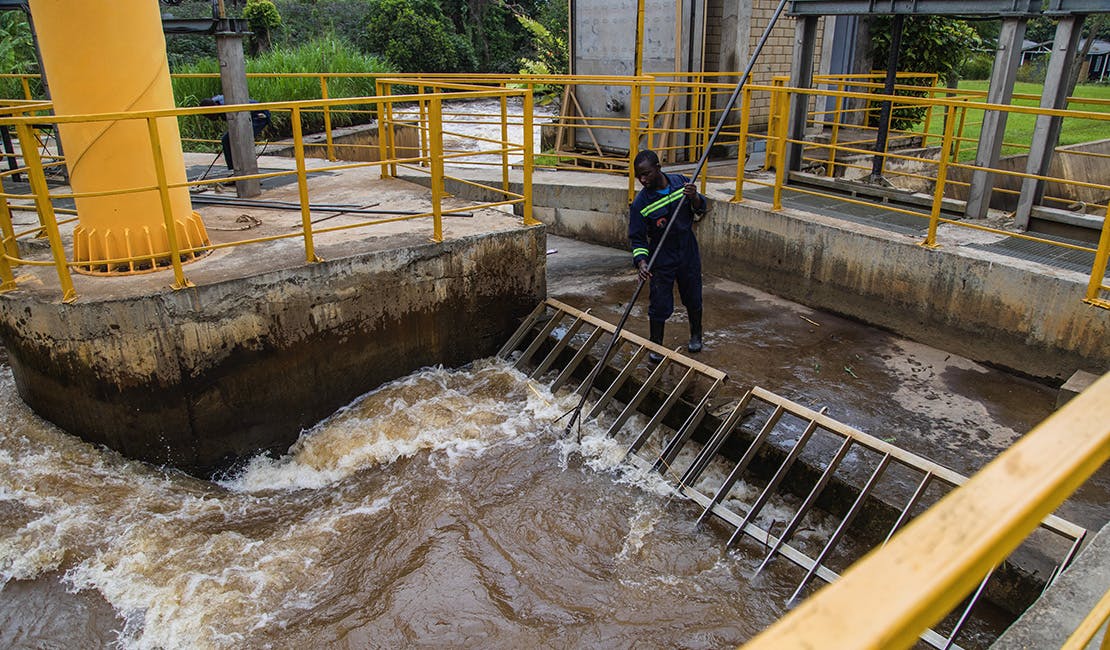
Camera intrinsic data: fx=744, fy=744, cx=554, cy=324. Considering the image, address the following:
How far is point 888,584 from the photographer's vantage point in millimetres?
835

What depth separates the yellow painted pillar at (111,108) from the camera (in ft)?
→ 18.7

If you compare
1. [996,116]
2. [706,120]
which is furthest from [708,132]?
[996,116]

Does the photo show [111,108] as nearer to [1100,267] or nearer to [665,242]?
[665,242]

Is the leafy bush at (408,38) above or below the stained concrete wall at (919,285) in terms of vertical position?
above

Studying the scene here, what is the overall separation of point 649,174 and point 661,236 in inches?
22.8

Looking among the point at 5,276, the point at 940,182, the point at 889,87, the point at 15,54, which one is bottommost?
the point at 5,276

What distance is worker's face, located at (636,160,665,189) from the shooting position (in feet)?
19.7

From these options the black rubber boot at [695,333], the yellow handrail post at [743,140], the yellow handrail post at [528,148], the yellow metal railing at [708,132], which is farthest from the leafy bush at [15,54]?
the black rubber boot at [695,333]

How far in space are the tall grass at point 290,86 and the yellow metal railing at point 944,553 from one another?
15.4m

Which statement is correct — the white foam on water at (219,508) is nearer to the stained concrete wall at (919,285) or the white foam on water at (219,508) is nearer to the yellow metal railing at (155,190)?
the yellow metal railing at (155,190)

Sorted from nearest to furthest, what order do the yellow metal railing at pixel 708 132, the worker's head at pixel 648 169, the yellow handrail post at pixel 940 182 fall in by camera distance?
1. the worker's head at pixel 648 169
2. the yellow handrail post at pixel 940 182
3. the yellow metal railing at pixel 708 132

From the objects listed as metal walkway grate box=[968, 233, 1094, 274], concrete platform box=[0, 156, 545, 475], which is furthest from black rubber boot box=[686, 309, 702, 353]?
metal walkway grate box=[968, 233, 1094, 274]

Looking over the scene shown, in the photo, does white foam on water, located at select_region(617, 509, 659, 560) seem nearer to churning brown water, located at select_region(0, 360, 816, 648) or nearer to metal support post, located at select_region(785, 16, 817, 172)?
churning brown water, located at select_region(0, 360, 816, 648)

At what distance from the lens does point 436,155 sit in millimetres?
6812
